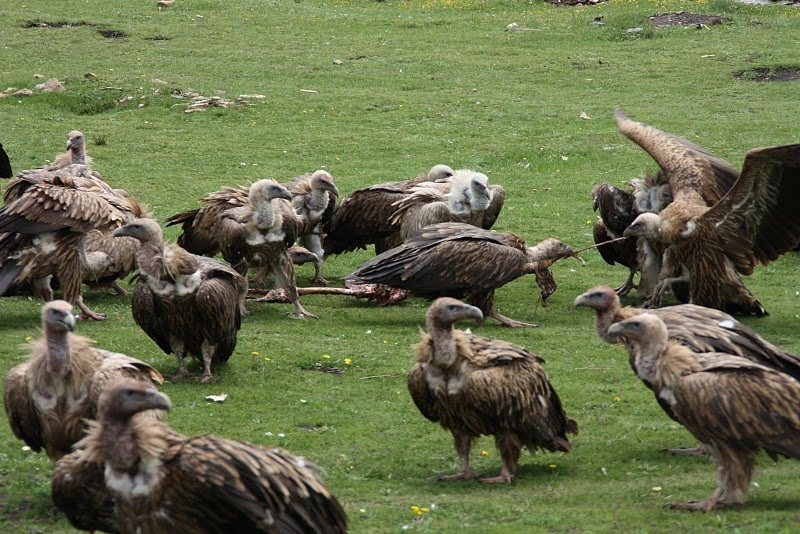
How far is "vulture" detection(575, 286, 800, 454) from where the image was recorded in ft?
24.6

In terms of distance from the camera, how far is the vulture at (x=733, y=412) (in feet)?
21.8

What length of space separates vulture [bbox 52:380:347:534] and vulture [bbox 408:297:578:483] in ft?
6.53

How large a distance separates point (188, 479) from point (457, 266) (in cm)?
632

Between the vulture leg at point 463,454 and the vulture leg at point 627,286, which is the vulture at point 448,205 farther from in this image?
the vulture leg at point 463,454

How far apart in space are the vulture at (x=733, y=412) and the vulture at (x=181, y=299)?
3.91m

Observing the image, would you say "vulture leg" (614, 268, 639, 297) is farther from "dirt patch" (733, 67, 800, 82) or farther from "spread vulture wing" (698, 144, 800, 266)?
"dirt patch" (733, 67, 800, 82)

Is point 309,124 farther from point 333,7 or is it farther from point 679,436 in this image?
point 679,436

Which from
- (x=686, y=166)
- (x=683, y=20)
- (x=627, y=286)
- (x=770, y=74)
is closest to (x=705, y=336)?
(x=686, y=166)

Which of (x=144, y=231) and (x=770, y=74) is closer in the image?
(x=144, y=231)

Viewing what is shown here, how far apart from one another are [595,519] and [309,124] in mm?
14941

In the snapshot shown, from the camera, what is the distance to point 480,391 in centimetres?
739

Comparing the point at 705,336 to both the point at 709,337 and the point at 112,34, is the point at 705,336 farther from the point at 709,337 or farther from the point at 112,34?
the point at 112,34

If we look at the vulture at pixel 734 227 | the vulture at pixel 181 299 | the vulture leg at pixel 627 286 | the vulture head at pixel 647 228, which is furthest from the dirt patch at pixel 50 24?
the vulture at pixel 181 299

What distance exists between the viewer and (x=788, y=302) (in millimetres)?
12414
